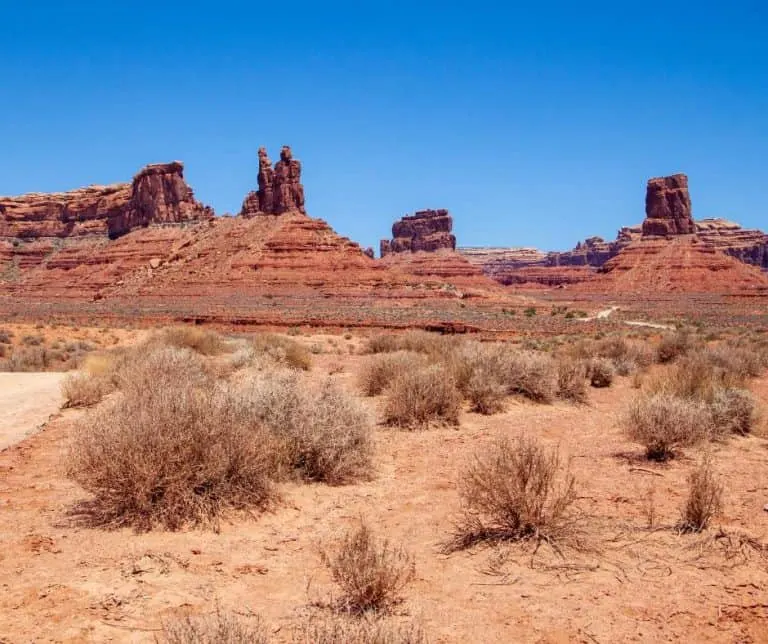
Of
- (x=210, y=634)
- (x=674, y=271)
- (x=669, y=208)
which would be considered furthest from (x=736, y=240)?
(x=210, y=634)

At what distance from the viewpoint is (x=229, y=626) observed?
3.14m

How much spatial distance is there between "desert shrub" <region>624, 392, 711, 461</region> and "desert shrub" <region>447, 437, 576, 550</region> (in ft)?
10.3

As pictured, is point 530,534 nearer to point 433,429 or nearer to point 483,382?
point 433,429

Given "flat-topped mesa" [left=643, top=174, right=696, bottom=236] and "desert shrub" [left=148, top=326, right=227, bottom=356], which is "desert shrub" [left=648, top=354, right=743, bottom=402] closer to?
"desert shrub" [left=148, top=326, right=227, bottom=356]

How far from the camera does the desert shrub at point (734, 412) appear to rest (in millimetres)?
9938

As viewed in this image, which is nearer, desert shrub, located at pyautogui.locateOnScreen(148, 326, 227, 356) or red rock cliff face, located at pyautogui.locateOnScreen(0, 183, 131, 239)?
desert shrub, located at pyautogui.locateOnScreen(148, 326, 227, 356)

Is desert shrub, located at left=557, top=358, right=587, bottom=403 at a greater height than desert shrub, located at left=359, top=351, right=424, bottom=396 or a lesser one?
lesser

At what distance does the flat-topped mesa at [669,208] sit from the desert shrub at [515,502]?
117 m

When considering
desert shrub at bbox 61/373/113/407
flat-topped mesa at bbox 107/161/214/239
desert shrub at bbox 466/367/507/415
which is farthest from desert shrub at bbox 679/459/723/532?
flat-topped mesa at bbox 107/161/214/239

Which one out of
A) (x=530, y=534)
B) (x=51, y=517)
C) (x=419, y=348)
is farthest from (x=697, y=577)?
(x=419, y=348)

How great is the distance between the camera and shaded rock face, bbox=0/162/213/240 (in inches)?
3794

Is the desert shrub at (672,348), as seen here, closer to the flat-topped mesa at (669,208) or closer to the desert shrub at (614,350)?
the desert shrub at (614,350)

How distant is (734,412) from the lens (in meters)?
10.2

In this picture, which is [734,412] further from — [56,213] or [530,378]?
[56,213]
